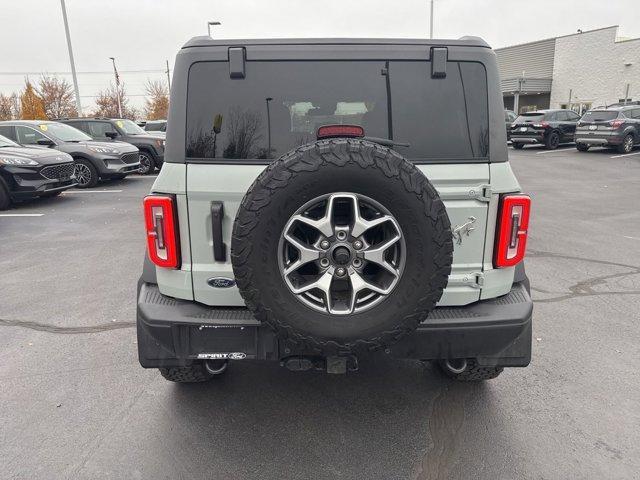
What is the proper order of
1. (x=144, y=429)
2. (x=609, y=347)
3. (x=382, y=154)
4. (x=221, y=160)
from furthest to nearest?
(x=609, y=347)
(x=144, y=429)
(x=221, y=160)
(x=382, y=154)

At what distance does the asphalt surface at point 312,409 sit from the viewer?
248cm

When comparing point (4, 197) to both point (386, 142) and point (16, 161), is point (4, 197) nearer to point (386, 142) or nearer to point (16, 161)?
point (16, 161)

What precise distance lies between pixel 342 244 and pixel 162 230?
37.4 inches

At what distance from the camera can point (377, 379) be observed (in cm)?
327

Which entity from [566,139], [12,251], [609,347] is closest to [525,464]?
[609,347]

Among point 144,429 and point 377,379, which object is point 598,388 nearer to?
point 377,379

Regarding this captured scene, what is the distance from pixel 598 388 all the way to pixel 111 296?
4.29 meters

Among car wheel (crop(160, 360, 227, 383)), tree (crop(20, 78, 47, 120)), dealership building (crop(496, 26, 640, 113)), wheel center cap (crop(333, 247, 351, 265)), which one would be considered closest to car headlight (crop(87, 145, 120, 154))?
car wheel (crop(160, 360, 227, 383))

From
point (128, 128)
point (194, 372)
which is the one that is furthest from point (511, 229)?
point (128, 128)

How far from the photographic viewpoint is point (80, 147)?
11547 mm

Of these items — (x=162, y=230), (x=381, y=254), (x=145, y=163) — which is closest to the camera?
(x=381, y=254)

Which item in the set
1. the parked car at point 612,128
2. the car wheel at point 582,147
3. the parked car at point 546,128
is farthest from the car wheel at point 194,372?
the parked car at point 546,128

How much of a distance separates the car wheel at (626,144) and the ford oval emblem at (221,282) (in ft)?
66.8

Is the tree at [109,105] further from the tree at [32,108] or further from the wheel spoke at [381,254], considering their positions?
the wheel spoke at [381,254]
